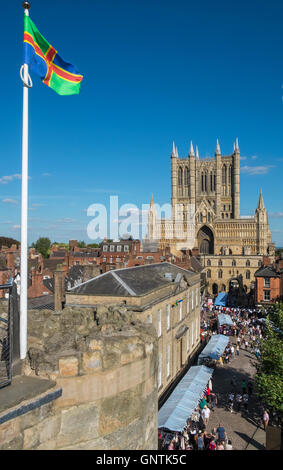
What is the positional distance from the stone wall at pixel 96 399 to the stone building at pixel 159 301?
52.9 feet

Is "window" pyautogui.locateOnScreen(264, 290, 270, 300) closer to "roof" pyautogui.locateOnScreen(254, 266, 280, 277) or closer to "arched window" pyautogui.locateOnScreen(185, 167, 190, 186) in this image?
"roof" pyautogui.locateOnScreen(254, 266, 280, 277)

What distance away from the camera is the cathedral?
11169 centimetres

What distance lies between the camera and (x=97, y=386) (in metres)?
6.01

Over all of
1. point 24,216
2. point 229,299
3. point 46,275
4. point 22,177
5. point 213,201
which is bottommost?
point 229,299

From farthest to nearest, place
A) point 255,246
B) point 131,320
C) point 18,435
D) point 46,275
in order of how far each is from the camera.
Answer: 1. point 255,246
2. point 46,275
3. point 131,320
4. point 18,435

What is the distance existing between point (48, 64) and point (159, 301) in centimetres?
1999

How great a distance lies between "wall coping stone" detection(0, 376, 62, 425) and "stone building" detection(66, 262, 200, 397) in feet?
56.7

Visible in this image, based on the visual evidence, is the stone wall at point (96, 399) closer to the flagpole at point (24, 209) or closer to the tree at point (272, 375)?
the flagpole at point (24, 209)

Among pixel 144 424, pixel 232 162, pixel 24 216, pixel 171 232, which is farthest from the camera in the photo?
pixel 232 162

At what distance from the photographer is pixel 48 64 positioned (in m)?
9.10

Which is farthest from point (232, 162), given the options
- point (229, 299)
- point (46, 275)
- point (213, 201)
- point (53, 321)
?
point (53, 321)

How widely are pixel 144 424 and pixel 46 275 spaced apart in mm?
44982

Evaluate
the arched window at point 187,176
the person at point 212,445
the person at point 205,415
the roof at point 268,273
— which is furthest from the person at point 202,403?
the arched window at point 187,176

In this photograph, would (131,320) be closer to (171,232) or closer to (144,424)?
(144,424)
